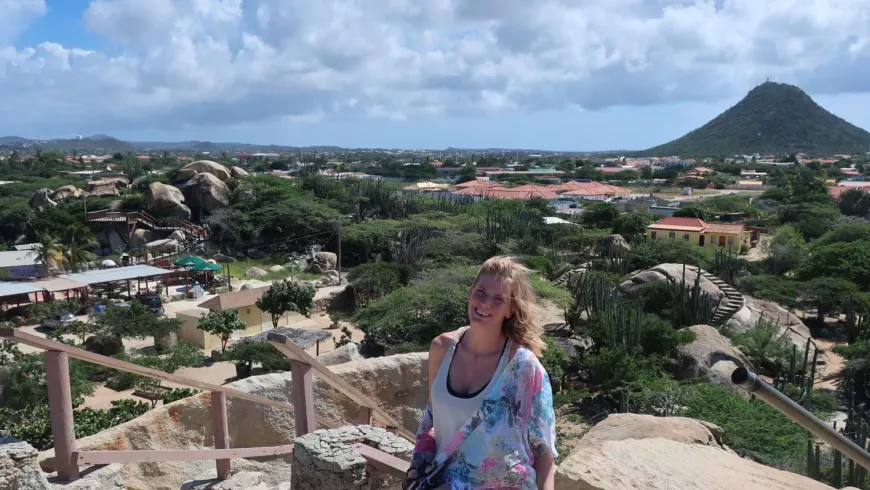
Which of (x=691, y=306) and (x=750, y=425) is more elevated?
(x=750, y=425)

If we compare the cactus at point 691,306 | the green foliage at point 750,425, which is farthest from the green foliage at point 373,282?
the green foliage at point 750,425

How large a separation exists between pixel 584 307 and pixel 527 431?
19.7 meters

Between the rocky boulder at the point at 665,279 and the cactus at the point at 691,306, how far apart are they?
139 centimetres

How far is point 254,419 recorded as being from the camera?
252 inches

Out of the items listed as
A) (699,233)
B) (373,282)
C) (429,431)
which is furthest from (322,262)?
(429,431)

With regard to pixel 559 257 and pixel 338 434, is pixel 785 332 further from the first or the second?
pixel 338 434

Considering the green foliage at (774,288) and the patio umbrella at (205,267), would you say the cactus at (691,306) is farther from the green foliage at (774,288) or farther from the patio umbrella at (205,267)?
the patio umbrella at (205,267)

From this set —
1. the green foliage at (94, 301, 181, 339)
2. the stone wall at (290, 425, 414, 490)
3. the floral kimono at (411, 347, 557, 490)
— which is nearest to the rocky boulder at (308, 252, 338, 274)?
the green foliage at (94, 301, 181, 339)

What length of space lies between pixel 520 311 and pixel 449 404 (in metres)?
0.47

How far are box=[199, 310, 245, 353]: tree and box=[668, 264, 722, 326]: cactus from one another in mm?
14728

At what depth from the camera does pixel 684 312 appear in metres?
22.4

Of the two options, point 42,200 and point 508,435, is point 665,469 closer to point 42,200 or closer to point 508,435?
point 508,435

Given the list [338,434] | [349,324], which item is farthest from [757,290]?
[338,434]

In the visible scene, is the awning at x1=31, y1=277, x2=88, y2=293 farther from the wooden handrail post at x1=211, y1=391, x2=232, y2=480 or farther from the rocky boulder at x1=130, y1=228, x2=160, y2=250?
the wooden handrail post at x1=211, y1=391, x2=232, y2=480
